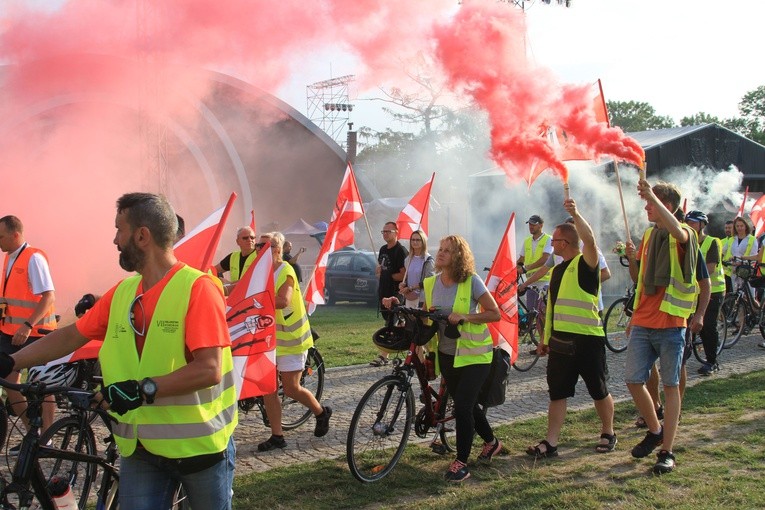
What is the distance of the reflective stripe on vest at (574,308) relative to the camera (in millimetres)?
6266

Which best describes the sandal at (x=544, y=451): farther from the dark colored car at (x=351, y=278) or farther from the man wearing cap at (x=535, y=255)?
the dark colored car at (x=351, y=278)

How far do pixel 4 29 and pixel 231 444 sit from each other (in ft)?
56.2

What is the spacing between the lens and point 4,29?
17234 millimetres

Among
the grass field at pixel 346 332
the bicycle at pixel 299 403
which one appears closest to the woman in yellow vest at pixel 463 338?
the bicycle at pixel 299 403

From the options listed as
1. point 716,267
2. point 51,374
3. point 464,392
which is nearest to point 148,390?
point 51,374

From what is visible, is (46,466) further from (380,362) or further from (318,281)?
(380,362)

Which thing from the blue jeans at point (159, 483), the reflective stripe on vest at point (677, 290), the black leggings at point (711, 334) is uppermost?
the reflective stripe on vest at point (677, 290)

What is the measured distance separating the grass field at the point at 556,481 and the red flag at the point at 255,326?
704 millimetres

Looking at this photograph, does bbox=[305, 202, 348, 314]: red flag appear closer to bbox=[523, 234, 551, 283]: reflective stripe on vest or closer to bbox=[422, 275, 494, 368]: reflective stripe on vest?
bbox=[523, 234, 551, 283]: reflective stripe on vest

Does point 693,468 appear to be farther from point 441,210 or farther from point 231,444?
point 441,210

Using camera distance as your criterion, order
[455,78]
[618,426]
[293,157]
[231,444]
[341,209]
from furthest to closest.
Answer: [293,157] → [341,209] → [455,78] → [618,426] → [231,444]

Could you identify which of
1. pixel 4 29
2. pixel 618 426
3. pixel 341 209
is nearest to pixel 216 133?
pixel 4 29

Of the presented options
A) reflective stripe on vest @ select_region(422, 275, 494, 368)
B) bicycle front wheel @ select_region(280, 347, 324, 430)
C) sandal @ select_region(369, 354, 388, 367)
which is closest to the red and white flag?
sandal @ select_region(369, 354, 388, 367)

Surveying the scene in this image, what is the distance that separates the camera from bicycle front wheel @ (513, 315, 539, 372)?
10070 mm
